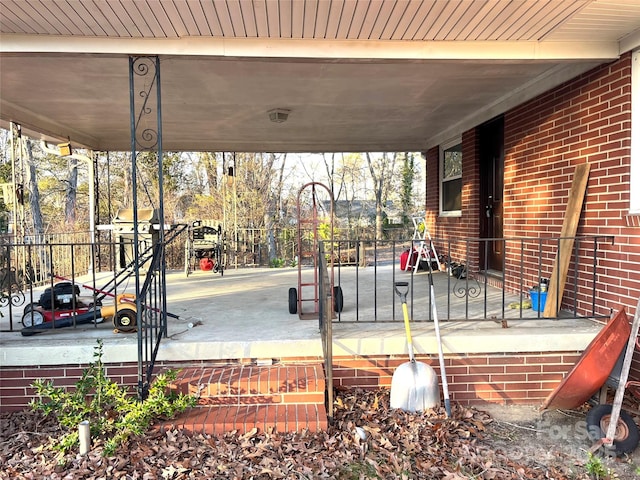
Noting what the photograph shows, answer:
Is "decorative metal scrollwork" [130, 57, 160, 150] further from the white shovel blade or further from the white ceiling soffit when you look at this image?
the white shovel blade

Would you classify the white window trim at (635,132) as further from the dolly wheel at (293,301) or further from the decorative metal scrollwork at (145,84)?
the decorative metal scrollwork at (145,84)

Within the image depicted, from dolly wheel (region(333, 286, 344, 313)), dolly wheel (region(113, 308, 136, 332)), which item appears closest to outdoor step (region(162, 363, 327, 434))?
dolly wheel (region(113, 308, 136, 332))

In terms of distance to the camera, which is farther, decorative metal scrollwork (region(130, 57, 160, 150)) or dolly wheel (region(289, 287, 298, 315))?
dolly wheel (region(289, 287, 298, 315))

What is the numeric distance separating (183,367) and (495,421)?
7.58 ft

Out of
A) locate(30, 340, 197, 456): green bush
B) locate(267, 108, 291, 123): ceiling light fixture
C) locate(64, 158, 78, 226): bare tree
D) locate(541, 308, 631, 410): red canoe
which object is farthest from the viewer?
locate(64, 158, 78, 226): bare tree

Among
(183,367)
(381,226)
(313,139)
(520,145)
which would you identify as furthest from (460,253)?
(381,226)

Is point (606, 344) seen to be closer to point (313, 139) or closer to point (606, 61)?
point (606, 61)

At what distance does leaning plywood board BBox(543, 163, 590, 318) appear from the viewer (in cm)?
383

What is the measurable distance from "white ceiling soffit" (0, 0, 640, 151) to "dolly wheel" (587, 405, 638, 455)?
103 inches

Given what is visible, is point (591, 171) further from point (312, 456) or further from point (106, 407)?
point (106, 407)

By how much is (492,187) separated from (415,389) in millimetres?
3977

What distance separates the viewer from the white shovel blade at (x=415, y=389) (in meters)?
3.05

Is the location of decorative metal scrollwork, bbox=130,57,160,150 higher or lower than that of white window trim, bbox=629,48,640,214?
higher

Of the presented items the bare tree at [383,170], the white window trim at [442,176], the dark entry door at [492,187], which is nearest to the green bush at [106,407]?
the dark entry door at [492,187]
